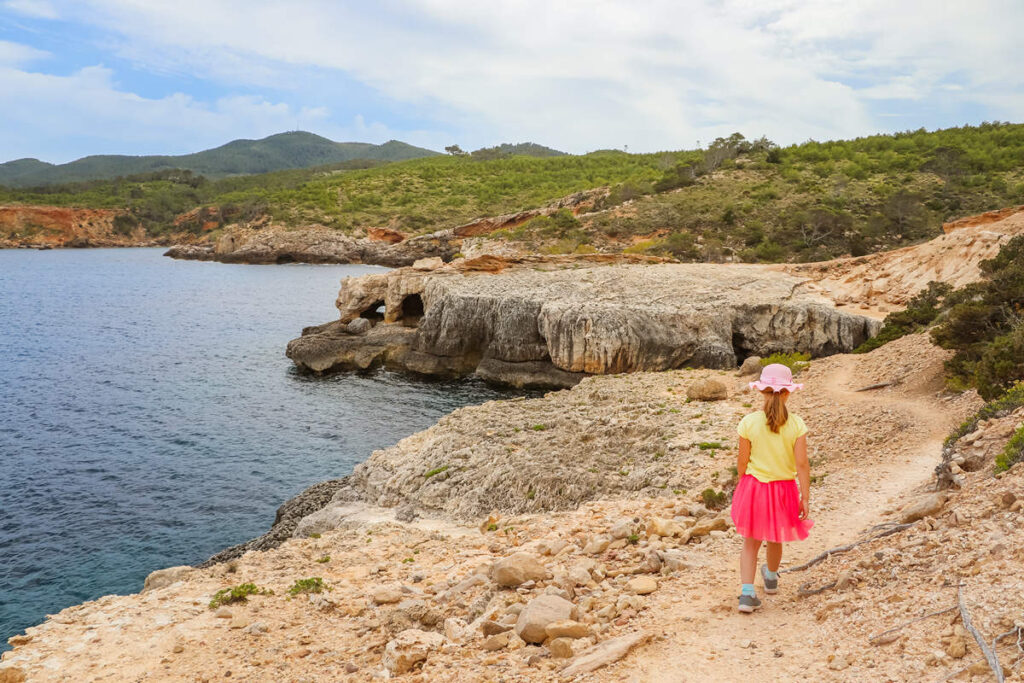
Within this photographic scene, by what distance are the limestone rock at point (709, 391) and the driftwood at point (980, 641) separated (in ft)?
40.3

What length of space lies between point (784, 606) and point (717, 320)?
75.5ft

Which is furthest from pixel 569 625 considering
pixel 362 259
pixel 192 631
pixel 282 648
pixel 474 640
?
pixel 362 259

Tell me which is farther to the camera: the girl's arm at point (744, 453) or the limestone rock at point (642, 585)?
the limestone rock at point (642, 585)

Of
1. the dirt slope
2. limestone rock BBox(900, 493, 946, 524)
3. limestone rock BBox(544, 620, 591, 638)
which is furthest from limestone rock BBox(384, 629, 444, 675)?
limestone rock BBox(900, 493, 946, 524)

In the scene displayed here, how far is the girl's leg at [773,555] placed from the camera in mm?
6418

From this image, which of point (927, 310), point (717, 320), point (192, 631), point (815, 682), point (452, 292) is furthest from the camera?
point (452, 292)

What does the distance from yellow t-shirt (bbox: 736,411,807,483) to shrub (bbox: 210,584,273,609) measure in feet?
23.9

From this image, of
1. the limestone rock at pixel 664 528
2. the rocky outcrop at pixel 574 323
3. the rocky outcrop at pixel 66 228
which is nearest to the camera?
the limestone rock at pixel 664 528

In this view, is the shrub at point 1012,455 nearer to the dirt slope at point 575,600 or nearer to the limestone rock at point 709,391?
the dirt slope at point 575,600

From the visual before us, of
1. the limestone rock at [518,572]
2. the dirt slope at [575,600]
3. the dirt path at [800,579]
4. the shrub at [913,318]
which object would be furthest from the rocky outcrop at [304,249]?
the limestone rock at [518,572]

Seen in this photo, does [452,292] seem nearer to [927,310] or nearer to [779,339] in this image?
[779,339]

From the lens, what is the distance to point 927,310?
21359 mm

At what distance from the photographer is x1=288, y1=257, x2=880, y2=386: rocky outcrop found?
90.7 ft

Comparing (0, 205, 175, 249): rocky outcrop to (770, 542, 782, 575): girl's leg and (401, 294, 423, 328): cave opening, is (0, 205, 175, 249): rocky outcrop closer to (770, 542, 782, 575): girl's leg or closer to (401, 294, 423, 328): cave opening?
(401, 294, 423, 328): cave opening
